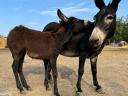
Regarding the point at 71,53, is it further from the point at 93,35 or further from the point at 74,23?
the point at 93,35

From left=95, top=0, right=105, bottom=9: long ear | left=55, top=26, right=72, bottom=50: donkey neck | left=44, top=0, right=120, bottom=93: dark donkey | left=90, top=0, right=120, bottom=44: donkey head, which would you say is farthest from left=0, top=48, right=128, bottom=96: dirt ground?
left=95, top=0, right=105, bottom=9: long ear

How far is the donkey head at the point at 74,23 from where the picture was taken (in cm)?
884

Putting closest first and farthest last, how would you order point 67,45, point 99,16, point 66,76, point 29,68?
1. point 99,16
2. point 67,45
3. point 66,76
4. point 29,68

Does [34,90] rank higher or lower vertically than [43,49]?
lower

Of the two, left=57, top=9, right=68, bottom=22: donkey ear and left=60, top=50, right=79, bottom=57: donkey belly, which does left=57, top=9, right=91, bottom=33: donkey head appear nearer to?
left=57, top=9, right=68, bottom=22: donkey ear

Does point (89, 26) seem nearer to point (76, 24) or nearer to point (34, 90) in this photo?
point (76, 24)

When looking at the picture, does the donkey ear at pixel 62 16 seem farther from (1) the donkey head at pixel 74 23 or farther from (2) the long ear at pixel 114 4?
(2) the long ear at pixel 114 4

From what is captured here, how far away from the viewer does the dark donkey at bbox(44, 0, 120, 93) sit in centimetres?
729

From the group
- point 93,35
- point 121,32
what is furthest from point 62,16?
point 121,32

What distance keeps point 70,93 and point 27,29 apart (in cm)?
217

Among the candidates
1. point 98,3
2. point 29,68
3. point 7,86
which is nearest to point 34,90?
point 7,86

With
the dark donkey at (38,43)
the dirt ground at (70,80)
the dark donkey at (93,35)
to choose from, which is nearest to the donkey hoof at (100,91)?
the dark donkey at (93,35)

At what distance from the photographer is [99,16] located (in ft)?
24.6

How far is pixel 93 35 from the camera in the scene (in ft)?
23.0
